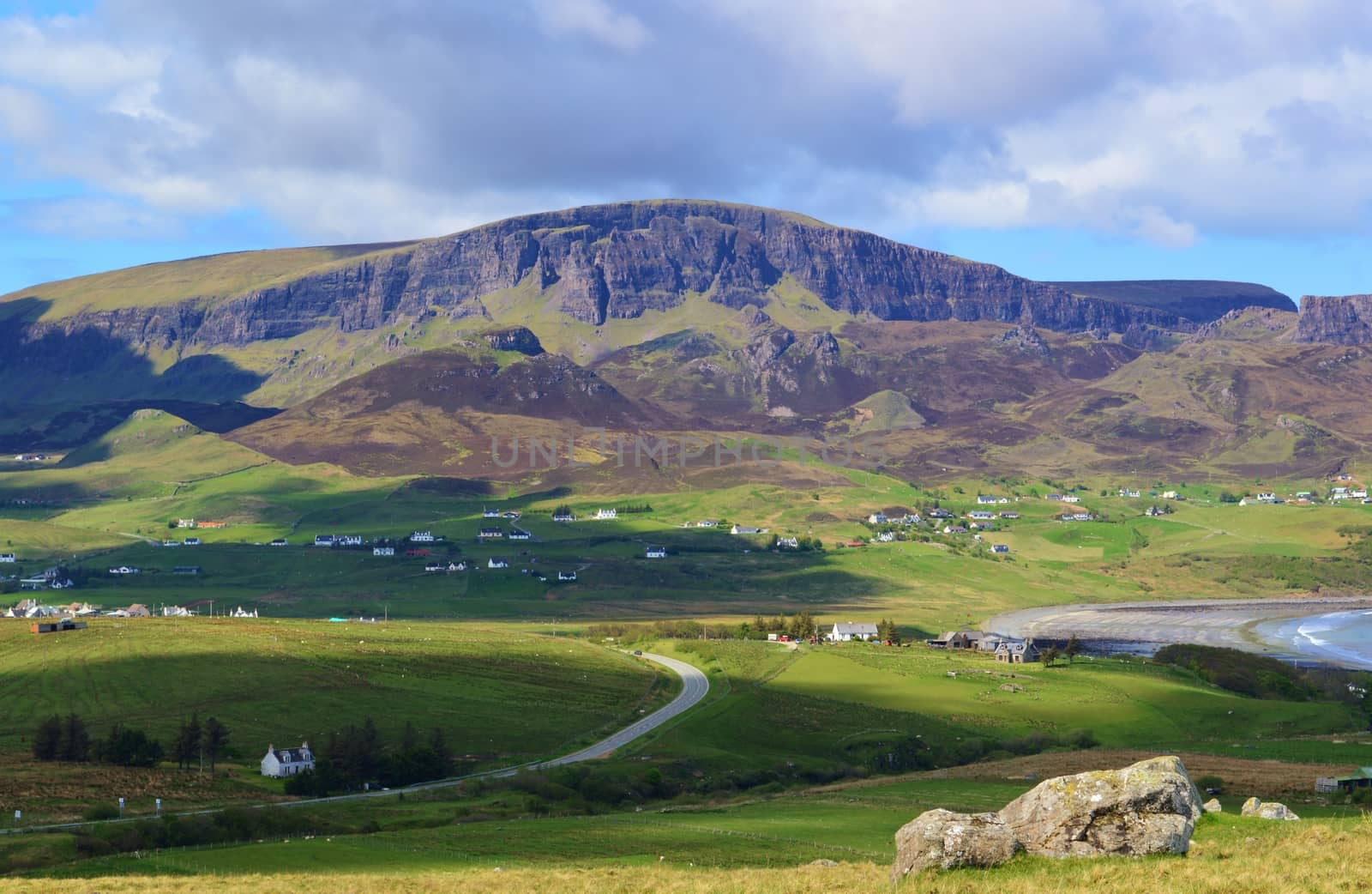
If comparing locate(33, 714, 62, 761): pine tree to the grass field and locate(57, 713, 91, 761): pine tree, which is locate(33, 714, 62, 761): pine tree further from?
the grass field

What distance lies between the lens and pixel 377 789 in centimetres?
8119

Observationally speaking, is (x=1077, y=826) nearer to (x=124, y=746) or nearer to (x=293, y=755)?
(x=293, y=755)

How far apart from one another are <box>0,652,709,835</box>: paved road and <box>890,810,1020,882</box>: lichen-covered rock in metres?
44.0

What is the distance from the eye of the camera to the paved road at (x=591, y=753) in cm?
6519

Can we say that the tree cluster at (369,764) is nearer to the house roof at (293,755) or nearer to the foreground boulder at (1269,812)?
the house roof at (293,755)

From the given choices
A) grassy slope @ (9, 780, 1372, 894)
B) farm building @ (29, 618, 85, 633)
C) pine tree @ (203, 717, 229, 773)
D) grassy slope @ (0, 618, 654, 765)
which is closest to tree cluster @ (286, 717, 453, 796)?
grassy slope @ (0, 618, 654, 765)

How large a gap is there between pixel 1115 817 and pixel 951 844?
354 centimetres

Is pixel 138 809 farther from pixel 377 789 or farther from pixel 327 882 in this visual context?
pixel 327 882

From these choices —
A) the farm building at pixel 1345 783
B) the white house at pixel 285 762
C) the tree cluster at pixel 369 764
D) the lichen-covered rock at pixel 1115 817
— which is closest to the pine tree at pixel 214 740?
the white house at pixel 285 762

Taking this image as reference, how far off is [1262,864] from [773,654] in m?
118

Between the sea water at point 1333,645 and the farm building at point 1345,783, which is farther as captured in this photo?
the sea water at point 1333,645

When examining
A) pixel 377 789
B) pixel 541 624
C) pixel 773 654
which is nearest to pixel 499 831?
pixel 377 789

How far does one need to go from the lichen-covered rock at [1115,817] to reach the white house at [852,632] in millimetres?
140019

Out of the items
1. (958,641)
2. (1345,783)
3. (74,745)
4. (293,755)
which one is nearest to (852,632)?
(958,641)
